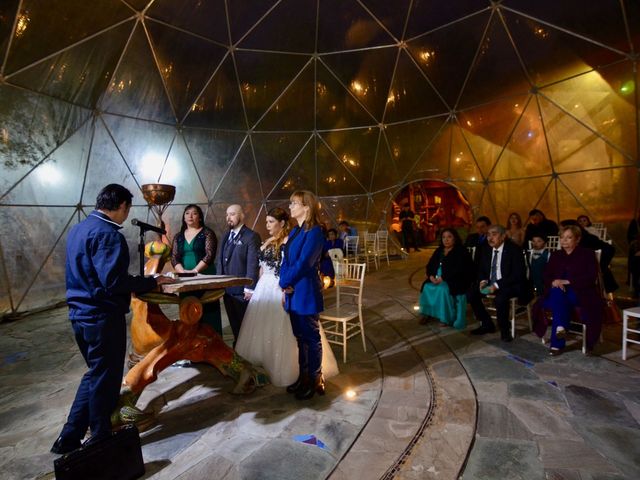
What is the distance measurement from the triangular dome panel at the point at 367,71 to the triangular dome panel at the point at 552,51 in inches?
120

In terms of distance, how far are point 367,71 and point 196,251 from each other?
8509 mm

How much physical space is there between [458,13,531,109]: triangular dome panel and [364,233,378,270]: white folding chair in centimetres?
490

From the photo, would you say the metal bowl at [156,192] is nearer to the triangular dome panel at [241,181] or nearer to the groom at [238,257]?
the groom at [238,257]

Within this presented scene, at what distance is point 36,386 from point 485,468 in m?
4.15

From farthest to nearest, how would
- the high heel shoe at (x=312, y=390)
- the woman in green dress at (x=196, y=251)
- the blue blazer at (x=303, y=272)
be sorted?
the woman in green dress at (x=196, y=251) → the high heel shoe at (x=312, y=390) → the blue blazer at (x=303, y=272)

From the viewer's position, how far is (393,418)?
282 centimetres

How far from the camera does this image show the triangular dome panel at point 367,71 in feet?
32.4

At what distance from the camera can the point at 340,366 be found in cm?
388

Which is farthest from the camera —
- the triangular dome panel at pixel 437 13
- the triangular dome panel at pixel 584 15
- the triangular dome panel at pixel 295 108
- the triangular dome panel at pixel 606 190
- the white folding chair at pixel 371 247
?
the white folding chair at pixel 371 247

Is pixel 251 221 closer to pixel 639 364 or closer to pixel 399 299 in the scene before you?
pixel 399 299

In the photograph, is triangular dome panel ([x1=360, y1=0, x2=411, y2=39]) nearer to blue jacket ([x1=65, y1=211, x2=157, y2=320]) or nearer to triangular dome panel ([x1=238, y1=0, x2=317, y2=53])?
triangular dome panel ([x1=238, y1=0, x2=317, y2=53])

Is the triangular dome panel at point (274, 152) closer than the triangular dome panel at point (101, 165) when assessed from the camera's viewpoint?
No

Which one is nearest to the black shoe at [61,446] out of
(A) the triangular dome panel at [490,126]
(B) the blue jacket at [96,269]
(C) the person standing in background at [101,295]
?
(C) the person standing in background at [101,295]

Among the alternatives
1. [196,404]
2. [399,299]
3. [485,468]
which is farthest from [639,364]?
[196,404]
